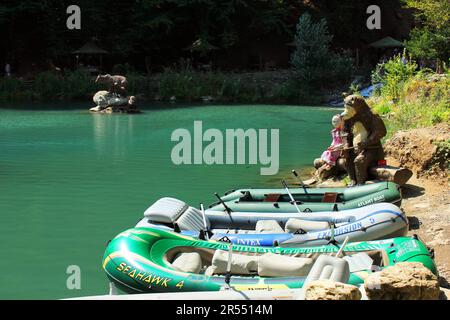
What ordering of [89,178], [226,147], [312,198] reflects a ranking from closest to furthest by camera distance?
[312,198]
[89,178]
[226,147]

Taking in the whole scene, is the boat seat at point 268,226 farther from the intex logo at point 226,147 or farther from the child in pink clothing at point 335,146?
the intex logo at point 226,147

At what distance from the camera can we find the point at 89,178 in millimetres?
13547

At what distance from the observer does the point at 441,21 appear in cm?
2067

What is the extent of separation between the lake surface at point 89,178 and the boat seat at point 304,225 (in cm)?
220

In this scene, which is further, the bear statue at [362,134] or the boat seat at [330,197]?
the bear statue at [362,134]

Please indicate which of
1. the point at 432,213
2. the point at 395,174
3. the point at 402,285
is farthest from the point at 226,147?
the point at 402,285

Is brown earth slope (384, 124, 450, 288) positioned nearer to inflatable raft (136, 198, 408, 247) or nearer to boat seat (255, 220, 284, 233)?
inflatable raft (136, 198, 408, 247)

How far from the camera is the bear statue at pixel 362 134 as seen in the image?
1003 centimetres

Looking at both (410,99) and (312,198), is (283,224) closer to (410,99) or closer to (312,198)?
(312,198)

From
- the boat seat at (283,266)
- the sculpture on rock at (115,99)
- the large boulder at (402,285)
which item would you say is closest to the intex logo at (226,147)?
the sculpture on rock at (115,99)

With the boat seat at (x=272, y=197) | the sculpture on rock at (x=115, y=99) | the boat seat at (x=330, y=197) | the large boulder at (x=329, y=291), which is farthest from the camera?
the sculpture on rock at (x=115, y=99)

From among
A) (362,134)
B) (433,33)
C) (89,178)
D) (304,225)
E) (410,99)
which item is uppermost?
(433,33)

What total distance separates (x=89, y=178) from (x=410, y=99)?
27.0 ft

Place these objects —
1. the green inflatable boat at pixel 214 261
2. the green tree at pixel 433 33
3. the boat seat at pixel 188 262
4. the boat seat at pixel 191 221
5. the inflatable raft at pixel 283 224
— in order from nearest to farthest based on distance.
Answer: the green inflatable boat at pixel 214 261, the boat seat at pixel 188 262, the inflatable raft at pixel 283 224, the boat seat at pixel 191 221, the green tree at pixel 433 33
